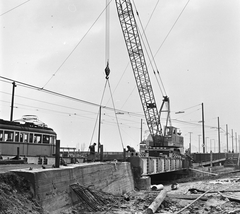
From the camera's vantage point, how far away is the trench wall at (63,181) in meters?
11.3

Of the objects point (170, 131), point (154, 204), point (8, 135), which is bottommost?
point (154, 204)

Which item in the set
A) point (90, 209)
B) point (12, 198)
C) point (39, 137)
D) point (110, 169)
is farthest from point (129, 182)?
point (12, 198)

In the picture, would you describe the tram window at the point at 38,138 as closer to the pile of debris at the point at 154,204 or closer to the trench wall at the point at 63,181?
the trench wall at the point at 63,181

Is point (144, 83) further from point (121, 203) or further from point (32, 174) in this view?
point (32, 174)

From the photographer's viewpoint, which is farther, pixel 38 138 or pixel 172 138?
→ pixel 172 138

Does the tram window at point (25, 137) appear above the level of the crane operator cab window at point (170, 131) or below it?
below

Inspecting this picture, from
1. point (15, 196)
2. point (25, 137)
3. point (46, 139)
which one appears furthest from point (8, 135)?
point (15, 196)

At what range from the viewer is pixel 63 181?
1297 centimetres

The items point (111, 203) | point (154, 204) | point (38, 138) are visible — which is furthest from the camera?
point (38, 138)

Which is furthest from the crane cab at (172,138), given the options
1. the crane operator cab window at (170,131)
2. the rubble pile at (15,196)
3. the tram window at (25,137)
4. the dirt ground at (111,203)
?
the rubble pile at (15,196)

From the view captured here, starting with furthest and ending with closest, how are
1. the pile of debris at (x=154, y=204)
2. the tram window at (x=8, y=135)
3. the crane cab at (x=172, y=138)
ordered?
the crane cab at (x=172, y=138) → the tram window at (x=8, y=135) → the pile of debris at (x=154, y=204)

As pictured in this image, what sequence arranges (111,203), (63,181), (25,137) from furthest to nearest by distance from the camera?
1. (25,137)
2. (111,203)
3. (63,181)

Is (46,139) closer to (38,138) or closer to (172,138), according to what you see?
(38,138)

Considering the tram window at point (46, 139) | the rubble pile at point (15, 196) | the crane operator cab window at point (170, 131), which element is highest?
the crane operator cab window at point (170, 131)
